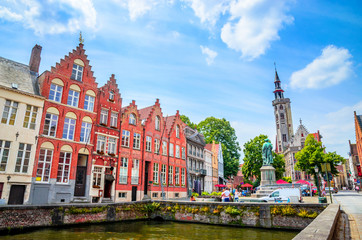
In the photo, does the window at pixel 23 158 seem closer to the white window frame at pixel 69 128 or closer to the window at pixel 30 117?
the window at pixel 30 117

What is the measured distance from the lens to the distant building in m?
19.4

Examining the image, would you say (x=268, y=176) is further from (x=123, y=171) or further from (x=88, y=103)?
(x=88, y=103)

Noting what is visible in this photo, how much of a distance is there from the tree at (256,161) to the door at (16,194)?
41.0 metres

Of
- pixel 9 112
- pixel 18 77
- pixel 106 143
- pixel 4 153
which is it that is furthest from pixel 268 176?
pixel 18 77

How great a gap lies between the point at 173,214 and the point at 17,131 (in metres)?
14.5

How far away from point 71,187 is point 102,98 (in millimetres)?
9948

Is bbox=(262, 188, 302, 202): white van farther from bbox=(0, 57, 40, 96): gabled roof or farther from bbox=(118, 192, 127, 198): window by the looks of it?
bbox=(0, 57, 40, 96): gabled roof

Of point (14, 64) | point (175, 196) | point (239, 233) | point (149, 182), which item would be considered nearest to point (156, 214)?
point (239, 233)

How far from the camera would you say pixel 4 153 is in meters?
19.5

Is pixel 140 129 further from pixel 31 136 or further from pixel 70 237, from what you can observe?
pixel 70 237

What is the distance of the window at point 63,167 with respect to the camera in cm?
2252

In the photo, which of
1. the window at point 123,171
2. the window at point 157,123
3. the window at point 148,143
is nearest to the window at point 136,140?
the window at point 148,143

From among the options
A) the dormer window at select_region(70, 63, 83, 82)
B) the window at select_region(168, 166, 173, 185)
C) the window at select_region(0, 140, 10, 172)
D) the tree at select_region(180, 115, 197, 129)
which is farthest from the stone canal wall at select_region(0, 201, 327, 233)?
the tree at select_region(180, 115, 197, 129)

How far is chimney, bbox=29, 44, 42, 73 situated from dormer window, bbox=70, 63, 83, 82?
343 cm
